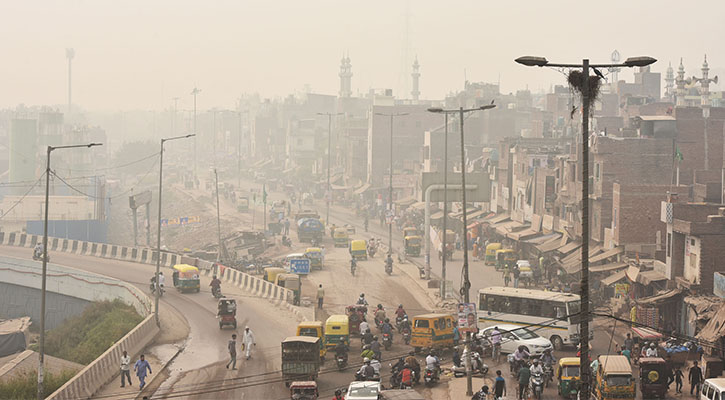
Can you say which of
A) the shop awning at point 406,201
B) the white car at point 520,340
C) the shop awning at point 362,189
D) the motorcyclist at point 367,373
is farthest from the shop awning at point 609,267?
the shop awning at point 362,189

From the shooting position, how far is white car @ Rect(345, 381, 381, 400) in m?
23.9

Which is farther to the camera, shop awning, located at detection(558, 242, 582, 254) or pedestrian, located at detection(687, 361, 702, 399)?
shop awning, located at detection(558, 242, 582, 254)

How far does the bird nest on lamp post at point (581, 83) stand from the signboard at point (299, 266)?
132ft

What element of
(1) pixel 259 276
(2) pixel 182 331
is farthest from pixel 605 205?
(2) pixel 182 331

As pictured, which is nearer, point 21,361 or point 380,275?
point 21,361

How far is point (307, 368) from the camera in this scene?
2948 centimetres

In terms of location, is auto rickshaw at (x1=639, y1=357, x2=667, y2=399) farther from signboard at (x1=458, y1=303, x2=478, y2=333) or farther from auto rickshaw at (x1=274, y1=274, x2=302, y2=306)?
auto rickshaw at (x1=274, y1=274, x2=302, y2=306)

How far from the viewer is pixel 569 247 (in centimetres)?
5316

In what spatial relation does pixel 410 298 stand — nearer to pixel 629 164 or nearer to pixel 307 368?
pixel 629 164

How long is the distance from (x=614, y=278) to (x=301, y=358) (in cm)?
2033

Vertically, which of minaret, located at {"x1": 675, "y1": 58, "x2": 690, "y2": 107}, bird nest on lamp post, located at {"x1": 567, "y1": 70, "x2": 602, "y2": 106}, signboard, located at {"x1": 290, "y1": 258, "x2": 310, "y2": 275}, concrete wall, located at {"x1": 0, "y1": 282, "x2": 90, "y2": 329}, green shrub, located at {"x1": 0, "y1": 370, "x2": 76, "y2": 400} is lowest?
concrete wall, located at {"x1": 0, "y1": 282, "x2": 90, "y2": 329}

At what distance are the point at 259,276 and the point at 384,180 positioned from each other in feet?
192

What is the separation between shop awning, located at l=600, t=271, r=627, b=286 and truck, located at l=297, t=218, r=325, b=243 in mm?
34676

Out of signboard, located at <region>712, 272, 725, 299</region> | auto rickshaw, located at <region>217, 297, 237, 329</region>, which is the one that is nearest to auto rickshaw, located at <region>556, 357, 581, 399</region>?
signboard, located at <region>712, 272, 725, 299</region>
